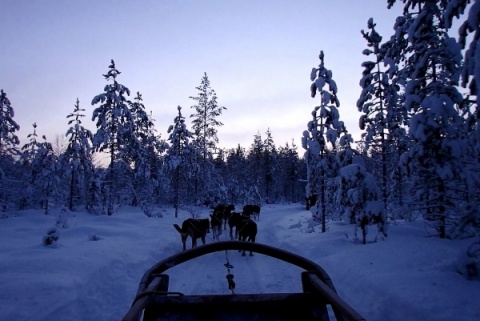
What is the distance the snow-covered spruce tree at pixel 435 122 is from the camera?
9.46 meters

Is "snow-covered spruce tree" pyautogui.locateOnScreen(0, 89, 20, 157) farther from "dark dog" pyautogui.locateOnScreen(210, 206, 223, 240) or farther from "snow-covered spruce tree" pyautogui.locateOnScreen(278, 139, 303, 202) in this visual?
"snow-covered spruce tree" pyautogui.locateOnScreen(278, 139, 303, 202)

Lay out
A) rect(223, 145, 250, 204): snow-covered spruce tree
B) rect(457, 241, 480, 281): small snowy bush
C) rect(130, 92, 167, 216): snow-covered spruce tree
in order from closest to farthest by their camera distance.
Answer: rect(457, 241, 480, 281): small snowy bush, rect(130, 92, 167, 216): snow-covered spruce tree, rect(223, 145, 250, 204): snow-covered spruce tree

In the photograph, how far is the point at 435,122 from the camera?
379 inches

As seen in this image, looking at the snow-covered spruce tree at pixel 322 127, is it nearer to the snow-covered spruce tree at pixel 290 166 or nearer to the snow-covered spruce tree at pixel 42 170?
the snow-covered spruce tree at pixel 42 170

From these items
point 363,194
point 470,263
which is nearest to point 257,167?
point 363,194

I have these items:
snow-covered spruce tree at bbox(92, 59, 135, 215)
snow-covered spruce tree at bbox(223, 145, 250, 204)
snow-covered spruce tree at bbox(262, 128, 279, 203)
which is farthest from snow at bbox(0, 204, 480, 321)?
snow-covered spruce tree at bbox(262, 128, 279, 203)

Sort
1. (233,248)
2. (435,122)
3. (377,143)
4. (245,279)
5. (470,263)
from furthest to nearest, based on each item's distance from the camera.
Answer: (377,143) < (435,122) < (245,279) < (470,263) < (233,248)

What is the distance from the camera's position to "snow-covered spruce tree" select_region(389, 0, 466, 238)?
31.0 feet

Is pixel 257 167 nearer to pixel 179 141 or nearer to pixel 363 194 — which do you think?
pixel 179 141

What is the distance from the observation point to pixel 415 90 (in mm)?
11492

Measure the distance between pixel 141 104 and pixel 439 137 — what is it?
3197 centimetres

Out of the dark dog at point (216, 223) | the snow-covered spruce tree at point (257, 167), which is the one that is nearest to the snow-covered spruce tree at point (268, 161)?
the snow-covered spruce tree at point (257, 167)

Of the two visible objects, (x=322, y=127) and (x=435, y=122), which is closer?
(x=435, y=122)

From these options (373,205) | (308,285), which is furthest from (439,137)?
(308,285)
